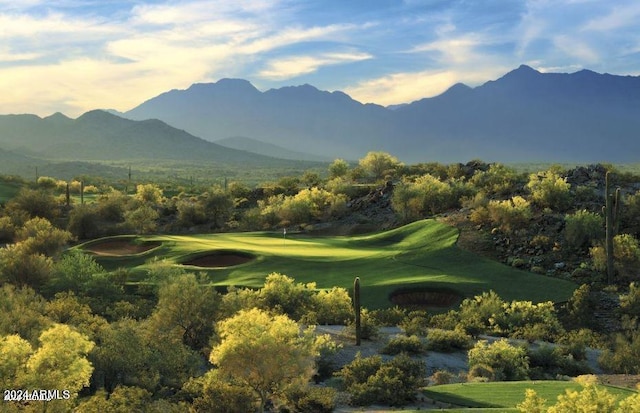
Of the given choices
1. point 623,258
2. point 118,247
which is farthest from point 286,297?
point 118,247

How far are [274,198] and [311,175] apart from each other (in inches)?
846

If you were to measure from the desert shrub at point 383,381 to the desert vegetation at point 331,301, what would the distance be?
73 mm

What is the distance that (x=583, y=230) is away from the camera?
4378cm

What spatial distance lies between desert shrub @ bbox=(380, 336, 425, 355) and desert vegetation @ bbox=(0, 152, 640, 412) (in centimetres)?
6

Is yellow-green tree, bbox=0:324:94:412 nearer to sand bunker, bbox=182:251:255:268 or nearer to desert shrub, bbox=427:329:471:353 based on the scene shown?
desert shrub, bbox=427:329:471:353

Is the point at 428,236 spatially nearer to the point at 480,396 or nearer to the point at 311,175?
the point at 480,396

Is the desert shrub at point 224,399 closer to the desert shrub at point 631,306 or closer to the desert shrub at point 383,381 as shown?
the desert shrub at point 383,381

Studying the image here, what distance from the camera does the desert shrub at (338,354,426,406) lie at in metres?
19.5

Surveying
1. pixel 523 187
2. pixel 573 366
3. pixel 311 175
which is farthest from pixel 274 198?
pixel 573 366

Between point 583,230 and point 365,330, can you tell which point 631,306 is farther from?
point 365,330

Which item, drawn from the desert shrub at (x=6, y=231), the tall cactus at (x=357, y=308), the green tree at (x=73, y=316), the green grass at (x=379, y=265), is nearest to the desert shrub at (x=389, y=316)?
the green grass at (x=379, y=265)

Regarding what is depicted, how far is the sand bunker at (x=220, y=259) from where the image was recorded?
4506cm

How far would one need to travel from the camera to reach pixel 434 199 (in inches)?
2454

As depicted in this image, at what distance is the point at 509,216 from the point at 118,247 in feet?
111
